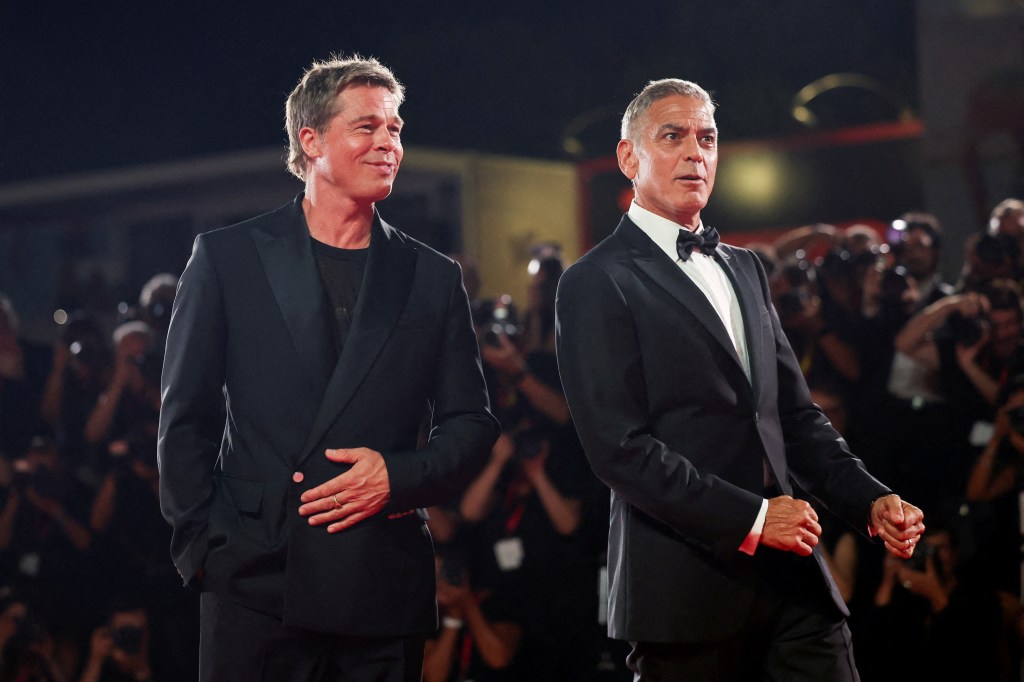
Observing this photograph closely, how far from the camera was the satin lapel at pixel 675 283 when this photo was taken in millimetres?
2289

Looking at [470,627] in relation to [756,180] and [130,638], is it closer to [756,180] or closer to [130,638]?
[130,638]

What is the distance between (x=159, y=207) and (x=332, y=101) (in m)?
7.46

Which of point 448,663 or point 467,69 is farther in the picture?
point 467,69

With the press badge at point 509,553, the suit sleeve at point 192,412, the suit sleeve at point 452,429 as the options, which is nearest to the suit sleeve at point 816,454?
the suit sleeve at point 452,429

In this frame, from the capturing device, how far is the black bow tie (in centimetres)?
238

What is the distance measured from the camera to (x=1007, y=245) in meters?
4.55

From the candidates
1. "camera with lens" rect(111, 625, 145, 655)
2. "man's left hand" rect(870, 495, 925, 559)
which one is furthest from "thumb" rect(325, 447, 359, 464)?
"camera with lens" rect(111, 625, 145, 655)

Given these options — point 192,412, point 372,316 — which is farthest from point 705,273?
point 192,412

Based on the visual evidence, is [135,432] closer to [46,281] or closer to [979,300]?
[979,300]

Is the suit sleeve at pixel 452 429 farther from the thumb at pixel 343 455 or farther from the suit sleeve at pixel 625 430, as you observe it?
the suit sleeve at pixel 625 430

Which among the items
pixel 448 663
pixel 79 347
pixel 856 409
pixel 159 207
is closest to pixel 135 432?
pixel 79 347

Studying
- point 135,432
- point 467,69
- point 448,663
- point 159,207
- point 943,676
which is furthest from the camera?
point 467,69

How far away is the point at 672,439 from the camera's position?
2.29 metres

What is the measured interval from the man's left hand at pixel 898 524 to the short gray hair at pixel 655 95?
78 cm
